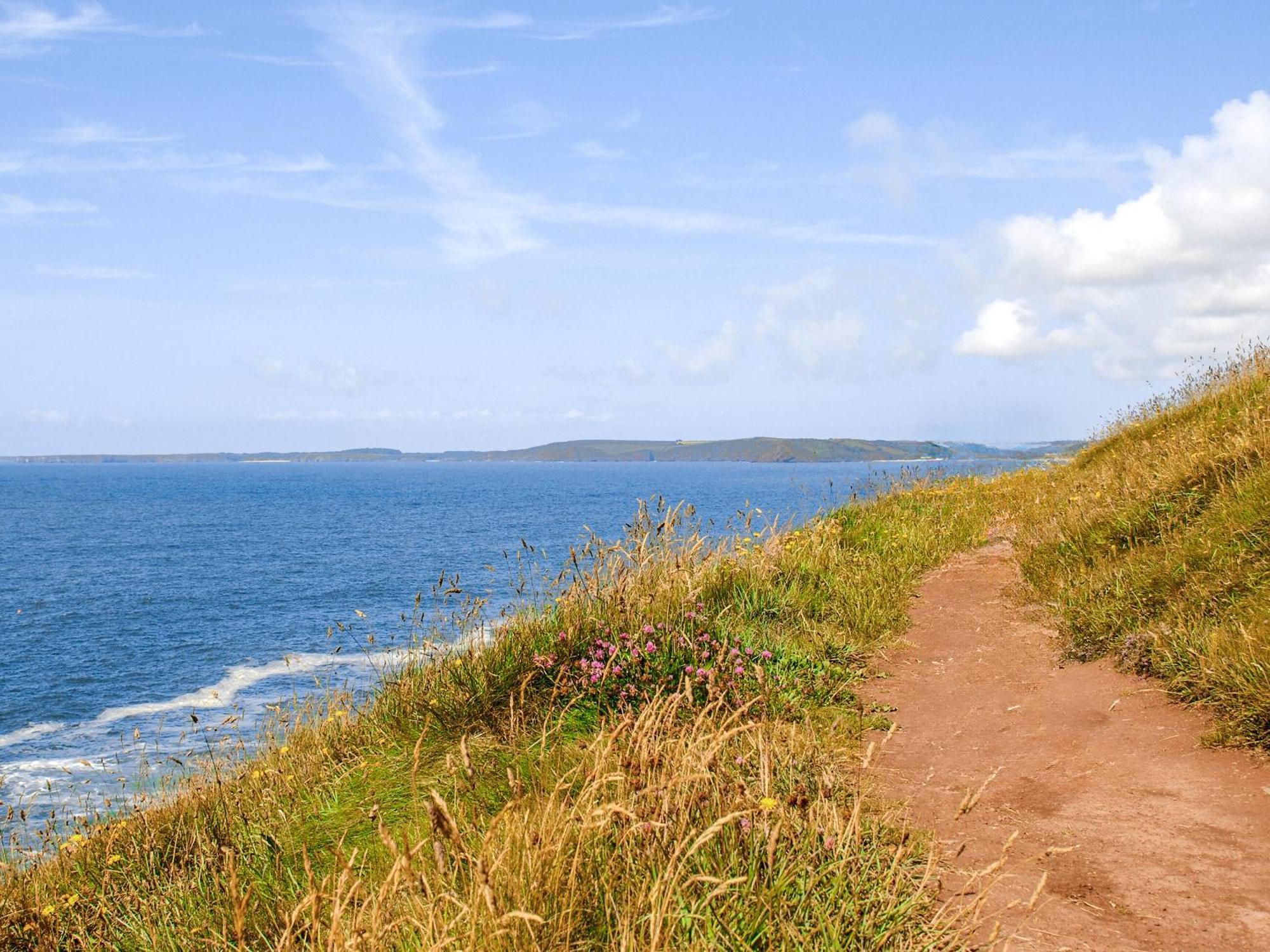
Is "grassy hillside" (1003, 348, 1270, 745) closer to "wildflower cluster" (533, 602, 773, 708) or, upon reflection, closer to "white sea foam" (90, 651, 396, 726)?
"wildflower cluster" (533, 602, 773, 708)

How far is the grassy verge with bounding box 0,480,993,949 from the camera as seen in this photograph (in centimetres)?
306

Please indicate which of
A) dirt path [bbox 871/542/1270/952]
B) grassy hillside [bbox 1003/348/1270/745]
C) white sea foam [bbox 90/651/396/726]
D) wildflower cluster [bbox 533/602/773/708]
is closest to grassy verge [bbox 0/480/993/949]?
wildflower cluster [bbox 533/602/773/708]

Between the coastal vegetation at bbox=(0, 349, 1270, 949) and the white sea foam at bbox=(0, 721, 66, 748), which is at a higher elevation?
the coastal vegetation at bbox=(0, 349, 1270, 949)

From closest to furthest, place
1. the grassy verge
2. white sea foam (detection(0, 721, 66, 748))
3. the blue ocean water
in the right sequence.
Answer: the grassy verge, the blue ocean water, white sea foam (detection(0, 721, 66, 748))

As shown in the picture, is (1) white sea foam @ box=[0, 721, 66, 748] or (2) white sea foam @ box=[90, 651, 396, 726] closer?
(1) white sea foam @ box=[0, 721, 66, 748]

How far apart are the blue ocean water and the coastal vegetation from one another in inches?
82.8

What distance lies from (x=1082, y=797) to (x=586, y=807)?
3227 mm

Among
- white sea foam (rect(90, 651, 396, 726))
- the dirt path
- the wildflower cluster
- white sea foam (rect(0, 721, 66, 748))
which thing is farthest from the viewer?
white sea foam (rect(90, 651, 396, 726))

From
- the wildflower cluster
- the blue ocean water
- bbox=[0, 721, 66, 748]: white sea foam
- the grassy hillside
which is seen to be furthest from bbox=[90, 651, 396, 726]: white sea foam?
the grassy hillside

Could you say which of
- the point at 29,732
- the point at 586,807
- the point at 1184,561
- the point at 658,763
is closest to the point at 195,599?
the point at 29,732

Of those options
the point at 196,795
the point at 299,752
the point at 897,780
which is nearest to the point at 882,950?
the point at 897,780

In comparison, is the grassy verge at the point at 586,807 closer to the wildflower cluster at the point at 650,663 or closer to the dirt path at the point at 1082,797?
the wildflower cluster at the point at 650,663

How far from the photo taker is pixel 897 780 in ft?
18.2

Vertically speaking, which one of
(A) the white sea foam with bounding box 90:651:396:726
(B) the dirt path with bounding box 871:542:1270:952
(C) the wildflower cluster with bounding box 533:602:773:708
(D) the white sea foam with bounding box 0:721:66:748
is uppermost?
(C) the wildflower cluster with bounding box 533:602:773:708
